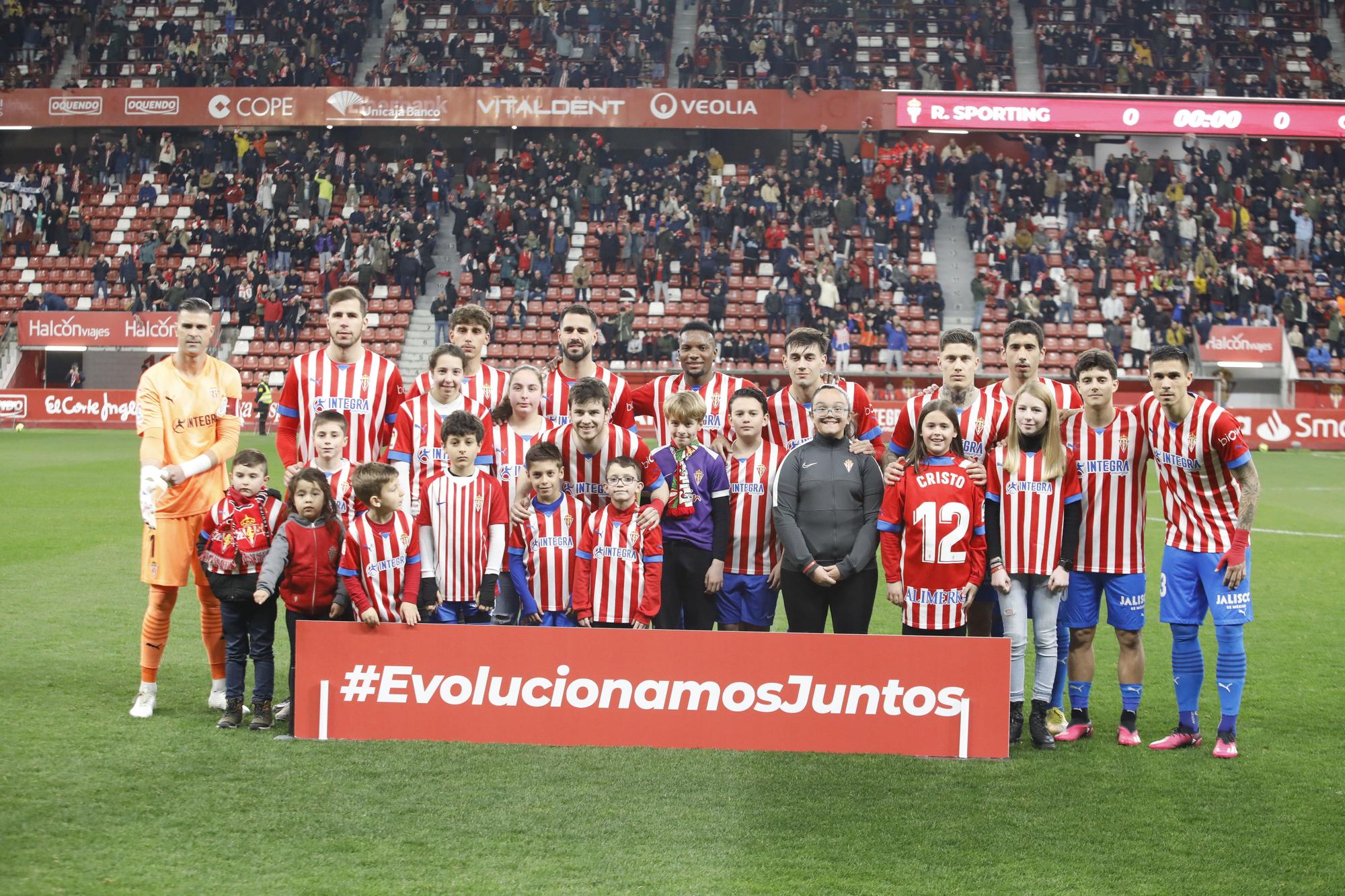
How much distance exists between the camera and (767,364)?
27.9m

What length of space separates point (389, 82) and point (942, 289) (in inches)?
643

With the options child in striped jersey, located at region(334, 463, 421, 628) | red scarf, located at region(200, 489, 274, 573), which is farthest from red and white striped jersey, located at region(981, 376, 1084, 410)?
red scarf, located at region(200, 489, 274, 573)

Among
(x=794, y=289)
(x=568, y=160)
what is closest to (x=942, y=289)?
(x=794, y=289)

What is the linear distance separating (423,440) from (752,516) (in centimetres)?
177

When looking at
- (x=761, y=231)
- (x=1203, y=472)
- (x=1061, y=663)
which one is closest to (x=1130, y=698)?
(x=1061, y=663)

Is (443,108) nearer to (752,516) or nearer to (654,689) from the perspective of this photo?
(752,516)

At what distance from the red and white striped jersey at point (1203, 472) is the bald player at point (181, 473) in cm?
474

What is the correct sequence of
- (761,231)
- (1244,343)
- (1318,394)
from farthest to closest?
(761,231)
(1244,343)
(1318,394)

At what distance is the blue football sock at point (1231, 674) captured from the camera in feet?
19.6

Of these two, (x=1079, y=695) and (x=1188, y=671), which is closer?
(x=1188, y=671)

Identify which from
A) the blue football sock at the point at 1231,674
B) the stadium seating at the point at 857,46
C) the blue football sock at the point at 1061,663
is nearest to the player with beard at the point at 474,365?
the blue football sock at the point at 1061,663

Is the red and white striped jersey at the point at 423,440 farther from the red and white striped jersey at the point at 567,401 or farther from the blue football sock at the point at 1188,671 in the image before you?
the blue football sock at the point at 1188,671

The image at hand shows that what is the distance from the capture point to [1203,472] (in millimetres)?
6023

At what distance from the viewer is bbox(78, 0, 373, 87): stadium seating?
113ft
